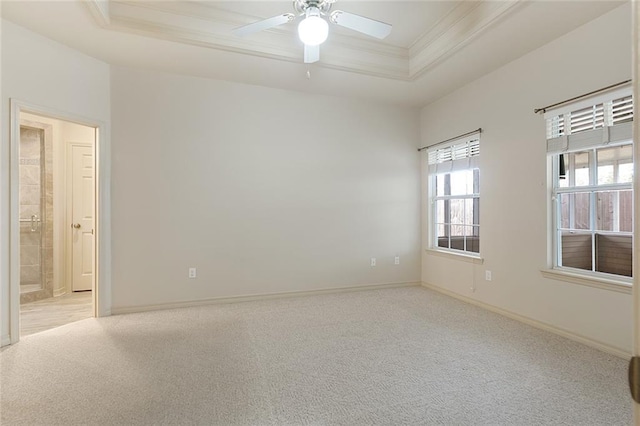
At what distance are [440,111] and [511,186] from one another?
5.30ft

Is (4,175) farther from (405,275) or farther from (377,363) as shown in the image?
(405,275)

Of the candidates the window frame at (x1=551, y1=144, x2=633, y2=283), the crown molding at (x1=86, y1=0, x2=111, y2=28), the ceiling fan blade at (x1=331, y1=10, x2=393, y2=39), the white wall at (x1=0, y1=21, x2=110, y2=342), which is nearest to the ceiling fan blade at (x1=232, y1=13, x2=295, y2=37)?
the ceiling fan blade at (x1=331, y1=10, x2=393, y2=39)

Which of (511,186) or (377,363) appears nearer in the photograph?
(377,363)

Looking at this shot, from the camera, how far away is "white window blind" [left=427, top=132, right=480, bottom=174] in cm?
409

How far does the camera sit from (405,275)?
16.2ft

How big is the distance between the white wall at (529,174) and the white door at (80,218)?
529 cm

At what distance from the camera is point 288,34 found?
3.36 metres

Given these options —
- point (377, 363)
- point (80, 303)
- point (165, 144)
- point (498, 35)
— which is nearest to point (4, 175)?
point (165, 144)

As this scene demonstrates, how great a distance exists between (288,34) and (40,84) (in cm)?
241

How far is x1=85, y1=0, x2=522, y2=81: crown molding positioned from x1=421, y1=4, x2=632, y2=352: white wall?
80cm

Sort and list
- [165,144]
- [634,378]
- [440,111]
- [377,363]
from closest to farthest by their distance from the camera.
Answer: [634,378] < [377,363] < [165,144] < [440,111]

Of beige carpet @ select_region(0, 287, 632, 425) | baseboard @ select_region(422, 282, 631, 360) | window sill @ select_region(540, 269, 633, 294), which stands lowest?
beige carpet @ select_region(0, 287, 632, 425)

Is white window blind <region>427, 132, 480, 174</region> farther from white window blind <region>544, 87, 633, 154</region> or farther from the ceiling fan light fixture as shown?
the ceiling fan light fixture

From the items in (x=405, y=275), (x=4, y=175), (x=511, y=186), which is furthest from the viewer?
(x=405, y=275)
